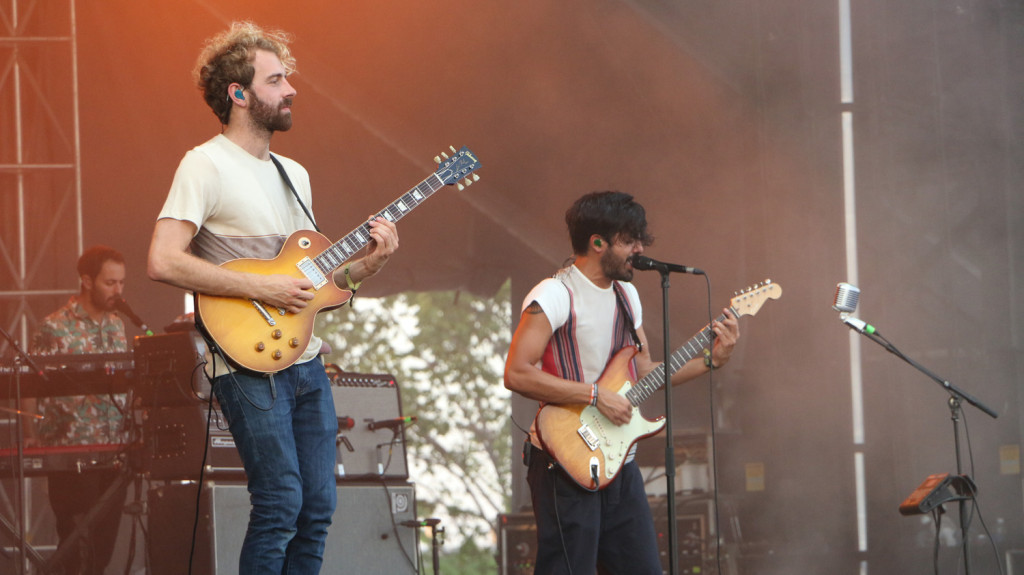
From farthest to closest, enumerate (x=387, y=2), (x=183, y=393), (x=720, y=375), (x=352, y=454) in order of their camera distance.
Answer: (x=387, y=2)
(x=720, y=375)
(x=352, y=454)
(x=183, y=393)

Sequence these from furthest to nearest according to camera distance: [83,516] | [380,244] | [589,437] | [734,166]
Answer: [734,166] → [83,516] → [589,437] → [380,244]

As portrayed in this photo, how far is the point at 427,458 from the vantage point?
1495 centimetres

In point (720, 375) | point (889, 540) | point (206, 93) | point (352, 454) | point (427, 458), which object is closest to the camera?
point (206, 93)

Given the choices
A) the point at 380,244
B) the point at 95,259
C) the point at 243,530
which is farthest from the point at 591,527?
the point at 95,259

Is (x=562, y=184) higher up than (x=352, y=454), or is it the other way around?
(x=562, y=184)

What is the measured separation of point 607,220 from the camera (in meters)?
3.75

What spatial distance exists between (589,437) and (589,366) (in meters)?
0.27

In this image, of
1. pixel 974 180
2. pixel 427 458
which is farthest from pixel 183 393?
pixel 427 458

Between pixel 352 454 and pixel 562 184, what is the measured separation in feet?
11.7

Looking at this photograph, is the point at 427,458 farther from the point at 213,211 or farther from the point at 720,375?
the point at 213,211

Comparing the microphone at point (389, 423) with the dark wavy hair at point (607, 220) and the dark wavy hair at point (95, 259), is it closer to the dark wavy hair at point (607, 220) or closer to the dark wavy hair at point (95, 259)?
the dark wavy hair at point (607, 220)

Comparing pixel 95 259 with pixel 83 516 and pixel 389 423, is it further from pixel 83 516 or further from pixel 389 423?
pixel 389 423

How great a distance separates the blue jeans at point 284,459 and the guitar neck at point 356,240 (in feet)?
0.94

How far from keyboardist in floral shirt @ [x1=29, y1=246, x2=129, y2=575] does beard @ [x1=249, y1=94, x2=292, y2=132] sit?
112 inches
